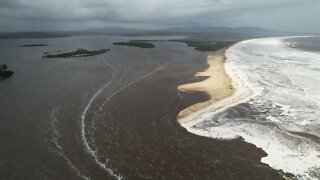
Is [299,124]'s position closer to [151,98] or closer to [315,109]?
[315,109]

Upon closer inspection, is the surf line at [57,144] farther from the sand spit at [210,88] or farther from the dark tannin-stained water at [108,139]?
the sand spit at [210,88]

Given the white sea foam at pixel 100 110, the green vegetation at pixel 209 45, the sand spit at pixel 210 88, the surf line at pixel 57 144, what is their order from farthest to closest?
the green vegetation at pixel 209 45
the sand spit at pixel 210 88
the white sea foam at pixel 100 110
the surf line at pixel 57 144

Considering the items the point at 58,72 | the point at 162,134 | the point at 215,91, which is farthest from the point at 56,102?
the point at 58,72

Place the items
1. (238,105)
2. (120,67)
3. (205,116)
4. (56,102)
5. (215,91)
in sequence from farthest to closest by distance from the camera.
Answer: (120,67) → (215,91) → (56,102) → (238,105) → (205,116)

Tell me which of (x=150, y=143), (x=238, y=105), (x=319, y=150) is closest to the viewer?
(x=319, y=150)

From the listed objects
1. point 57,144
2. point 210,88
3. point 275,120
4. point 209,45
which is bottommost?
point 209,45

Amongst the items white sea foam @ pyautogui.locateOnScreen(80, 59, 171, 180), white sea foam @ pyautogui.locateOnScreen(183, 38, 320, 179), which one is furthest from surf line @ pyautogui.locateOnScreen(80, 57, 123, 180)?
white sea foam @ pyautogui.locateOnScreen(183, 38, 320, 179)

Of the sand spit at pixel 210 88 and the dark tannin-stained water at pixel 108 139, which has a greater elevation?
the sand spit at pixel 210 88

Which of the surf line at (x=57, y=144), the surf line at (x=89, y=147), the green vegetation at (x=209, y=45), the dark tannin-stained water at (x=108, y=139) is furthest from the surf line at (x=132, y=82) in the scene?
Result: the green vegetation at (x=209, y=45)

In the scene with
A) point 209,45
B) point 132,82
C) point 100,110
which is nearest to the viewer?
point 100,110

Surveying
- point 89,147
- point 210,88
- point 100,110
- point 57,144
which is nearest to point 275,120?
point 210,88

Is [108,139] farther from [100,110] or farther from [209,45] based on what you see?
[209,45]
